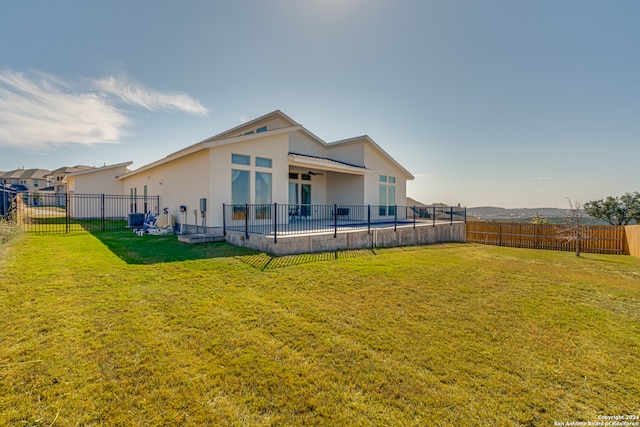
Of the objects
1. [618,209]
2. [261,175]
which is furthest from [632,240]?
[261,175]

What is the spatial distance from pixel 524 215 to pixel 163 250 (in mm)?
34490

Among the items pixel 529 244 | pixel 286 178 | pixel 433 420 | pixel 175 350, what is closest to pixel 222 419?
pixel 175 350

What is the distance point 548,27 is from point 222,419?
47.5 ft

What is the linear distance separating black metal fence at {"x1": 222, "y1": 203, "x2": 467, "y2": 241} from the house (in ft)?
0.49

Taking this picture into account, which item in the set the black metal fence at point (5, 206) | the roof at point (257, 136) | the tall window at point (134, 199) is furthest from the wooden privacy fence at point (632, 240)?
the tall window at point (134, 199)

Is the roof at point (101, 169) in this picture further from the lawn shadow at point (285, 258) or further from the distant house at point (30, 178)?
the distant house at point (30, 178)

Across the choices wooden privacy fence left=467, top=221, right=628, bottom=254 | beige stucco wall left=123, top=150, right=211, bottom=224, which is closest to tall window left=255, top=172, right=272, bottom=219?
beige stucco wall left=123, top=150, right=211, bottom=224

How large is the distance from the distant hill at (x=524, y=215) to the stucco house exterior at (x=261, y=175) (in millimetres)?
7213

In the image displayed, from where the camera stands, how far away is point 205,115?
14.0 meters

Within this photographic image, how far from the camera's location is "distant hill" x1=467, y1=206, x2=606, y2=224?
569 inches

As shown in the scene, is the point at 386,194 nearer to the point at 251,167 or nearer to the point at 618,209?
the point at 251,167

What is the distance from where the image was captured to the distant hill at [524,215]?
1446 centimetres

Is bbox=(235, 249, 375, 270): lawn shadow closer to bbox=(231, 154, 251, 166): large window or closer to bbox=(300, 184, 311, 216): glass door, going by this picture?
bbox=(231, 154, 251, 166): large window

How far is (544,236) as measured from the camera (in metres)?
16.8
